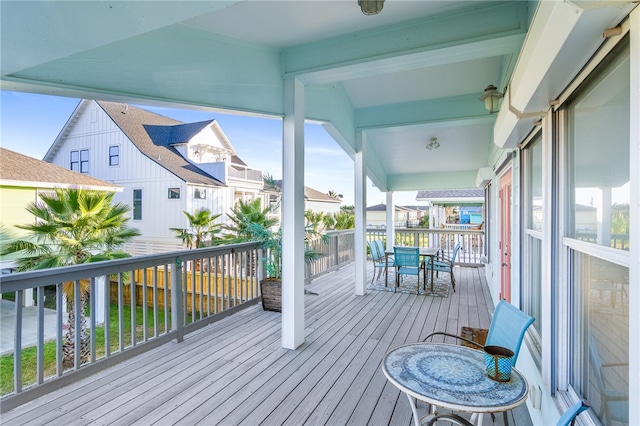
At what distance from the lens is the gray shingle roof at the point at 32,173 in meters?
5.53

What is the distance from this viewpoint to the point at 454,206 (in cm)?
1838

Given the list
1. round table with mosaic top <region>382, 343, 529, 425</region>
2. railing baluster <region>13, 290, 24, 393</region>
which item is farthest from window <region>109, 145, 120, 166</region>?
round table with mosaic top <region>382, 343, 529, 425</region>

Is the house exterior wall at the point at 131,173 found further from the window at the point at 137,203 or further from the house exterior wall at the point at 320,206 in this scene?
the house exterior wall at the point at 320,206

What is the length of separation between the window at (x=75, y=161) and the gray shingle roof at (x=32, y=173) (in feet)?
9.59

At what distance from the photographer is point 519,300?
9.08 ft

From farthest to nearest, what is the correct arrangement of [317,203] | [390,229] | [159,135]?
1. [317,203]
2. [159,135]
3. [390,229]

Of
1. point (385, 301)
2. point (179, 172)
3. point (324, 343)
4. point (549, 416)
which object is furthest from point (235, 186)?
point (549, 416)

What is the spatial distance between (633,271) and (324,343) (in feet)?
9.80


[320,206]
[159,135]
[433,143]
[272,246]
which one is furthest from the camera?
[320,206]

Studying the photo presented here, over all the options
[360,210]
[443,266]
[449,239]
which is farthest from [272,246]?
[449,239]

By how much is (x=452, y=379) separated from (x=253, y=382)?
1.76 meters

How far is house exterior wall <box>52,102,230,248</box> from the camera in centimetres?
995

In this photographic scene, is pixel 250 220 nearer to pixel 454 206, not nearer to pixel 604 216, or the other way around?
pixel 604 216

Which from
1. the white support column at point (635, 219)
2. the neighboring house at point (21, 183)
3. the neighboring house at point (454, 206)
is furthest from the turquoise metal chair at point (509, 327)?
the neighboring house at point (454, 206)
